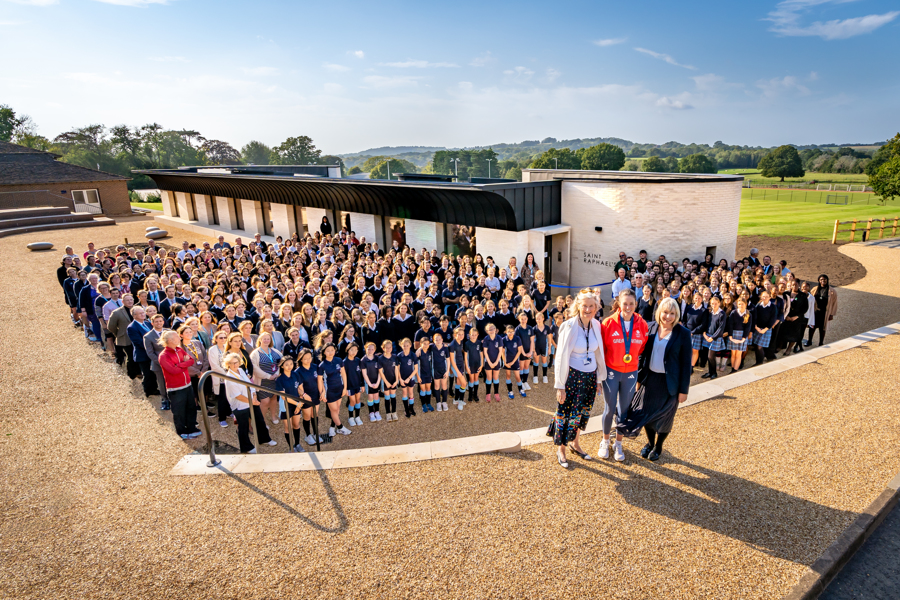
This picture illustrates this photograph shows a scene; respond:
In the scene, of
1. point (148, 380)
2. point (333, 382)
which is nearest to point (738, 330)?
point (333, 382)

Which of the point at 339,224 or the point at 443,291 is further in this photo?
the point at 339,224

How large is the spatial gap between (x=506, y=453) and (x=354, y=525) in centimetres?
201

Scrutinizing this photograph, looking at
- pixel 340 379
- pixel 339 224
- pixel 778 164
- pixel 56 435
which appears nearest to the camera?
pixel 56 435

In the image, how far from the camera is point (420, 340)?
26.0ft

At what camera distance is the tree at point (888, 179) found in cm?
2375

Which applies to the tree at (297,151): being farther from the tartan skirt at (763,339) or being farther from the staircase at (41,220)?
the tartan skirt at (763,339)

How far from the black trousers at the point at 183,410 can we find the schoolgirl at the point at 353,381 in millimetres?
2171

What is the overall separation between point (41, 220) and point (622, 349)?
3777 cm

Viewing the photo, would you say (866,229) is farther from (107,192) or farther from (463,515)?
(107,192)

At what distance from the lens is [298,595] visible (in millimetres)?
3975

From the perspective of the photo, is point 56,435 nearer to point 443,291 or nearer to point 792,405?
point 443,291

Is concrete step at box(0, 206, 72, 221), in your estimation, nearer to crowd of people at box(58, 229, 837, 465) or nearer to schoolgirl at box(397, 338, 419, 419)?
crowd of people at box(58, 229, 837, 465)

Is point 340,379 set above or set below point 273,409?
above

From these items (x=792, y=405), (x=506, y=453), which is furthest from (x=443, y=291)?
(x=792, y=405)
